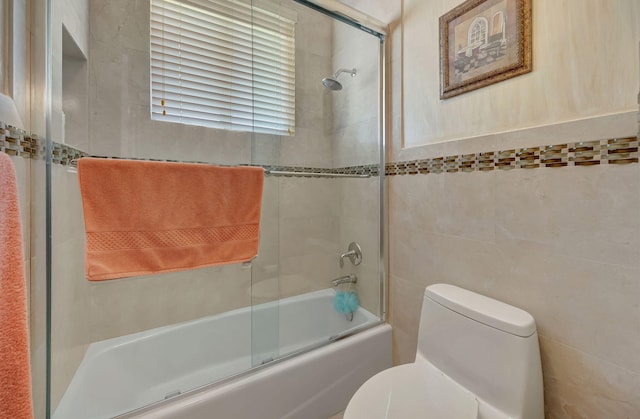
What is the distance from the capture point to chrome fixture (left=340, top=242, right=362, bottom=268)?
1758mm

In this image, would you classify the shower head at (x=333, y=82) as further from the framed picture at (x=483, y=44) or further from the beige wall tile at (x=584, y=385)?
the beige wall tile at (x=584, y=385)

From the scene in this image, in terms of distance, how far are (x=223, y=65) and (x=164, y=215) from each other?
1.15 metres

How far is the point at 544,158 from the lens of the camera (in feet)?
3.10

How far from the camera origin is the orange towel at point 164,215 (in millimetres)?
853

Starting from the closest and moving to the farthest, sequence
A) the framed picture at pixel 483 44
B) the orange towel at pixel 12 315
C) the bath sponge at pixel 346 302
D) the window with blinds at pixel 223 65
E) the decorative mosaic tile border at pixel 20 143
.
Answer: the orange towel at pixel 12 315
the decorative mosaic tile border at pixel 20 143
the framed picture at pixel 483 44
the window with blinds at pixel 223 65
the bath sponge at pixel 346 302

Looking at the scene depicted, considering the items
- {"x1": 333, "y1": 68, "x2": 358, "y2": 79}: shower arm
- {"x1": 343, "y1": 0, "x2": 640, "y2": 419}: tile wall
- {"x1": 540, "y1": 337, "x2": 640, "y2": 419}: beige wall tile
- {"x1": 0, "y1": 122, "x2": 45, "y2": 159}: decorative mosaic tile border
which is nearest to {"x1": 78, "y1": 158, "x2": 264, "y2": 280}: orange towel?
{"x1": 0, "y1": 122, "x2": 45, "y2": 159}: decorative mosaic tile border

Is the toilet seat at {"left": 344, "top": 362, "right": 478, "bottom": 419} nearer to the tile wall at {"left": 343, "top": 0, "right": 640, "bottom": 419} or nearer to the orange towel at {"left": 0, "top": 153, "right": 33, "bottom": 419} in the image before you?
the tile wall at {"left": 343, "top": 0, "right": 640, "bottom": 419}

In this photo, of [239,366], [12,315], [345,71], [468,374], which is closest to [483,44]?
[345,71]

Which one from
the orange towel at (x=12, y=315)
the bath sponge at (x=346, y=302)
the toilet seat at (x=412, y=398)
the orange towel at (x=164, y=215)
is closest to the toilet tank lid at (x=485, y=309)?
the toilet seat at (x=412, y=398)

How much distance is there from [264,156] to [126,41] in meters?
0.91

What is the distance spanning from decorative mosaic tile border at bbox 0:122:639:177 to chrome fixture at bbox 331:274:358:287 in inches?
30.4

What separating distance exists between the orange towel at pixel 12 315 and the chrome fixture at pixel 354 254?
1.52m

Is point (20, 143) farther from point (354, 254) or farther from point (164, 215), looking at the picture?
point (354, 254)

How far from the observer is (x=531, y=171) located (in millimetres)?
979
